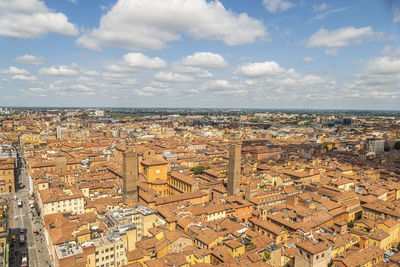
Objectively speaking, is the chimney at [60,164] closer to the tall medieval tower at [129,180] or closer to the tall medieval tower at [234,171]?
the tall medieval tower at [129,180]

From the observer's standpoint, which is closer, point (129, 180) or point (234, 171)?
point (129, 180)

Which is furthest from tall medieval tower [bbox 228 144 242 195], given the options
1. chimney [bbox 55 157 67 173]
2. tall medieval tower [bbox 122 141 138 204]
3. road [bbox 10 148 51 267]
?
chimney [bbox 55 157 67 173]

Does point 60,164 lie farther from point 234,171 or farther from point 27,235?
point 234,171

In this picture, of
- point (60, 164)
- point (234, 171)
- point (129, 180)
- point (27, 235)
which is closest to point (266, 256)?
point (234, 171)

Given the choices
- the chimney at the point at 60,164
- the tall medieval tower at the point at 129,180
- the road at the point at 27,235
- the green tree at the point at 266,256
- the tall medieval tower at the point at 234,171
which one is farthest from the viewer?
the chimney at the point at 60,164

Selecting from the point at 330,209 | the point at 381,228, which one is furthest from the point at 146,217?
the point at 381,228

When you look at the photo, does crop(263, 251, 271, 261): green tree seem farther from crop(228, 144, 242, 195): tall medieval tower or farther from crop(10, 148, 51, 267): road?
crop(10, 148, 51, 267): road

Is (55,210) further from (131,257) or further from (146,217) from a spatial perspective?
(131,257)

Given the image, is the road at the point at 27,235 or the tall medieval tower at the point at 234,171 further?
the tall medieval tower at the point at 234,171

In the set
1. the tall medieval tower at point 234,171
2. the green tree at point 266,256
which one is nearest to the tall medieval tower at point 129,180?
the tall medieval tower at point 234,171
